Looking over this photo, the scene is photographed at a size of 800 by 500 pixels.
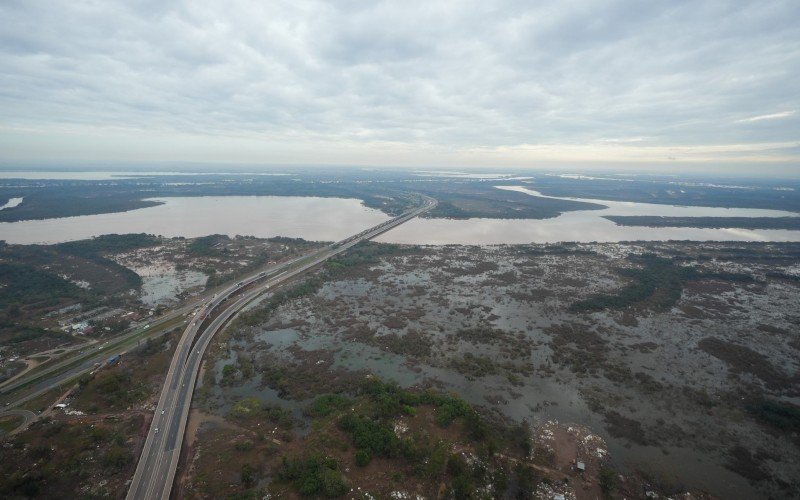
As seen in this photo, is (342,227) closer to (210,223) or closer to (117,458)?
(210,223)

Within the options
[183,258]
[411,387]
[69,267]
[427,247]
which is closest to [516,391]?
[411,387]

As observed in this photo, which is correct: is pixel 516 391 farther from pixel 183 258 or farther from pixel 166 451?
pixel 183 258

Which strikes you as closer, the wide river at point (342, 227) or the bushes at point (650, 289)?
the bushes at point (650, 289)

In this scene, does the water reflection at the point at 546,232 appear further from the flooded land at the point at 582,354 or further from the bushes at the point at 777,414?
the bushes at the point at 777,414

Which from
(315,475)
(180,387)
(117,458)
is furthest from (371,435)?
(180,387)

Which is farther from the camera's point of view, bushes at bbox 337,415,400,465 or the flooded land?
the flooded land

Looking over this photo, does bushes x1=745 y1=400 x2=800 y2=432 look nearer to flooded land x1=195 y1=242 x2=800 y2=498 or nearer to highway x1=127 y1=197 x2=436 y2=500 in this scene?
flooded land x1=195 y1=242 x2=800 y2=498

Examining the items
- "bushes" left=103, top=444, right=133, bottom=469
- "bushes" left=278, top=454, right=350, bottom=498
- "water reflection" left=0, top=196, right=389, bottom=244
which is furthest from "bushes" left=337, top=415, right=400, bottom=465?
"water reflection" left=0, top=196, right=389, bottom=244

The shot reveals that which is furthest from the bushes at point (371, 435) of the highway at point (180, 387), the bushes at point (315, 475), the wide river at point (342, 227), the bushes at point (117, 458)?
the wide river at point (342, 227)
